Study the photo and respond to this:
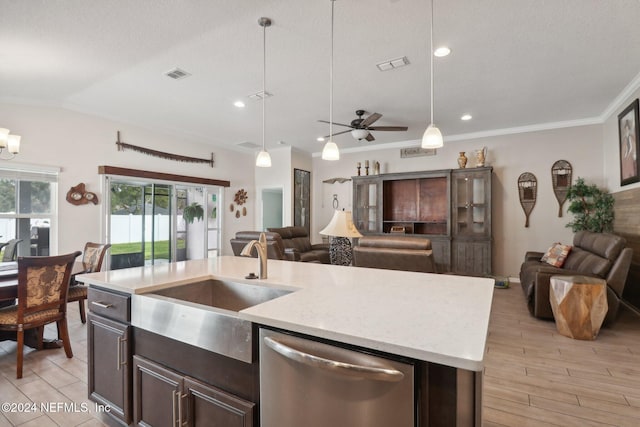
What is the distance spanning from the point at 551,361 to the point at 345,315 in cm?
258

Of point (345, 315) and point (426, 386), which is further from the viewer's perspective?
point (345, 315)

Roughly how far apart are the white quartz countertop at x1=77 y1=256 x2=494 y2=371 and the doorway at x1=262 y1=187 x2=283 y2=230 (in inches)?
221

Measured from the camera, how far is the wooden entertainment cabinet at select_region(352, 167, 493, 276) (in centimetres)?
588

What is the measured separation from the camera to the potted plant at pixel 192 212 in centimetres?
645

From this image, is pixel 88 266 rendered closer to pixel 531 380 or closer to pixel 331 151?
pixel 331 151

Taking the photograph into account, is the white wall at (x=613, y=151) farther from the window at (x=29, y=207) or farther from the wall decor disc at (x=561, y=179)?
the window at (x=29, y=207)

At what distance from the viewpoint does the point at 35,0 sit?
91.7 inches

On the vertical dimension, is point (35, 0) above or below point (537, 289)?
above

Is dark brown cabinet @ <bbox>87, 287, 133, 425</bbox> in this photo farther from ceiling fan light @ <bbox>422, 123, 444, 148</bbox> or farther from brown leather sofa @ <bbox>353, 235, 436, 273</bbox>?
brown leather sofa @ <bbox>353, 235, 436, 273</bbox>

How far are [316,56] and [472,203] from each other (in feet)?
14.0

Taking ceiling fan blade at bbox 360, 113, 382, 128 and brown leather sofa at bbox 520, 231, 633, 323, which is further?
ceiling fan blade at bbox 360, 113, 382, 128

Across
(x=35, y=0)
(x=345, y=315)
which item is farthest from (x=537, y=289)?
(x=35, y=0)

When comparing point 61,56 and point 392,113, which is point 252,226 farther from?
point 61,56

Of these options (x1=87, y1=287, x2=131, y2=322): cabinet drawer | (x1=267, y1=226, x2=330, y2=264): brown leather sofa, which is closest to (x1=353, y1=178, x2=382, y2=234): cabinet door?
(x1=267, y1=226, x2=330, y2=264): brown leather sofa
